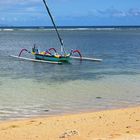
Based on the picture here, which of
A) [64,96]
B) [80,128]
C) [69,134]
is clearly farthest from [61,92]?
[69,134]

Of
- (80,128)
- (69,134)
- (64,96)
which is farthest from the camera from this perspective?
(64,96)

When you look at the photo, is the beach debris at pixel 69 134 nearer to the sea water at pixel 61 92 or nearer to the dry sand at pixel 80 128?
the dry sand at pixel 80 128

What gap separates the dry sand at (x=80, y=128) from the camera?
34.3 feet

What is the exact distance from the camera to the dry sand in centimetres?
1045

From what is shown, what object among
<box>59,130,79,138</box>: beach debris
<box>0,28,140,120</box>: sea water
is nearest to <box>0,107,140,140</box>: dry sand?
<box>59,130,79,138</box>: beach debris

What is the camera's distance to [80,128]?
11914 millimetres

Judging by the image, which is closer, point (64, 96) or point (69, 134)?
point (69, 134)


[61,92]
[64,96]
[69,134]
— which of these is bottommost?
[61,92]

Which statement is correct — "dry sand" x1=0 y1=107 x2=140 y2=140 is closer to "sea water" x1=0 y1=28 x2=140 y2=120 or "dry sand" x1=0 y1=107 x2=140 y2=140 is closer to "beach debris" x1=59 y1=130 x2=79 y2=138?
"beach debris" x1=59 y1=130 x2=79 y2=138

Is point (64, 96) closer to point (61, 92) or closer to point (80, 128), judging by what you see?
point (61, 92)

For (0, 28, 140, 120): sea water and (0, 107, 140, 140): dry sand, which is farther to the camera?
(0, 28, 140, 120): sea water

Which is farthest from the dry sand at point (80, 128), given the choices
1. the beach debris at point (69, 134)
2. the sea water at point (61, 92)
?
the sea water at point (61, 92)

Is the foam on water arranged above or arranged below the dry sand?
below

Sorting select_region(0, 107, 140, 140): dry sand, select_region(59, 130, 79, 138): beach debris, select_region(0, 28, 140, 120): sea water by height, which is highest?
select_region(59, 130, 79, 138): beach debris
